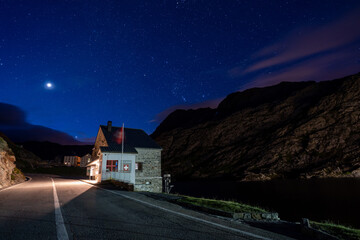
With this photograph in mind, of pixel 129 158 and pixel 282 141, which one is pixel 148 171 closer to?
pixel 129 158

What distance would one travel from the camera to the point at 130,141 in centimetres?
3278

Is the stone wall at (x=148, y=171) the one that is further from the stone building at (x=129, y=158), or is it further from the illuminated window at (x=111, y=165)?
the illuminated window at (x=111, y=165)

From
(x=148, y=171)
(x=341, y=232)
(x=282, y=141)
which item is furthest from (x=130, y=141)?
(x=282, y=141)

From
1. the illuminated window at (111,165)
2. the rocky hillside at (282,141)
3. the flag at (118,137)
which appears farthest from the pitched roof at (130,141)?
the rocky hillside at (282,141)

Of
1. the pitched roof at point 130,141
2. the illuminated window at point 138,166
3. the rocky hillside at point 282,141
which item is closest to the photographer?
the pitched roof at point 130,141

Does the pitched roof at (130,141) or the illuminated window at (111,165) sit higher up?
the pitched roof at (130,141)

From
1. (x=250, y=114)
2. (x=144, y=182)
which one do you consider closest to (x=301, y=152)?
(x=250, y=114)

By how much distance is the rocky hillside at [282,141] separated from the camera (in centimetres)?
7200

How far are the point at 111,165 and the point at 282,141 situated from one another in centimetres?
7828

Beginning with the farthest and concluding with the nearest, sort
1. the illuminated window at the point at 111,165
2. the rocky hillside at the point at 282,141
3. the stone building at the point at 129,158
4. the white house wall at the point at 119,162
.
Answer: the rocky hillside at the point at 282,141
the stone building at the point at 129,158
the illuminated window at the point at 111,165
the white house wall at the point at 119,162

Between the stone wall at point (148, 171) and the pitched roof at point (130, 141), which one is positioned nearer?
the pitched roof at point (130, 141)

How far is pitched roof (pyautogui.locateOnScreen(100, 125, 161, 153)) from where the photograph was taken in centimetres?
2944

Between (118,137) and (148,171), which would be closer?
(148,171)

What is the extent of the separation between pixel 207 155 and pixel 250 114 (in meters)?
36.0
